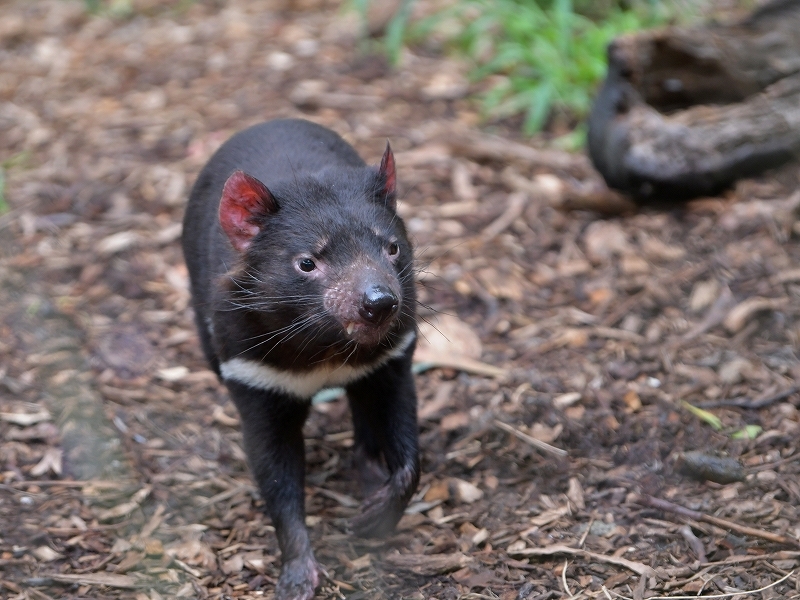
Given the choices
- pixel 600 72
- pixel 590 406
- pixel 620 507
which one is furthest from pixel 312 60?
pixel 620 507

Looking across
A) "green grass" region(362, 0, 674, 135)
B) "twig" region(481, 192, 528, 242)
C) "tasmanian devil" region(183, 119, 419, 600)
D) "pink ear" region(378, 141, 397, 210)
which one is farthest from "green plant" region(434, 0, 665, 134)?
"pink ear" region(378, 141, 397, 210)

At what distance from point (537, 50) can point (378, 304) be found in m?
3.98

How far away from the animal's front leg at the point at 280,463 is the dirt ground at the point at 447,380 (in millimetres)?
159

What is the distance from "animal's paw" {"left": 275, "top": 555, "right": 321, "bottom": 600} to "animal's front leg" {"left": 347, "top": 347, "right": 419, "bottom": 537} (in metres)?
0.27

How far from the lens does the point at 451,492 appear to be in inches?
137

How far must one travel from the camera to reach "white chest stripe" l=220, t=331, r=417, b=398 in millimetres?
3008

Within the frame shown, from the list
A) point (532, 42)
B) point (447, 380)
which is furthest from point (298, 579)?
point (532, 42)

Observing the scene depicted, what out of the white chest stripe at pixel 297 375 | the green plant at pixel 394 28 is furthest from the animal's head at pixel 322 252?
the green plant at pixel 394 28

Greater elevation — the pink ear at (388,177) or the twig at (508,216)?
the pink ear at (388,177)

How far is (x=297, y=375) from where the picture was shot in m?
3.02

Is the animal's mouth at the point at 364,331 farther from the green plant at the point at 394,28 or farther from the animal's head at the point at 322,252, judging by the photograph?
the green plant at the point at 394,28

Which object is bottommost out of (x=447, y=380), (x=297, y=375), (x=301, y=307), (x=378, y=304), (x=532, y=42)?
(x=447, y=380)

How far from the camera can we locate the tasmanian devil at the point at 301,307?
108 inches

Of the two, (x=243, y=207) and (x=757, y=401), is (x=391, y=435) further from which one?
(x=757, y=401)
